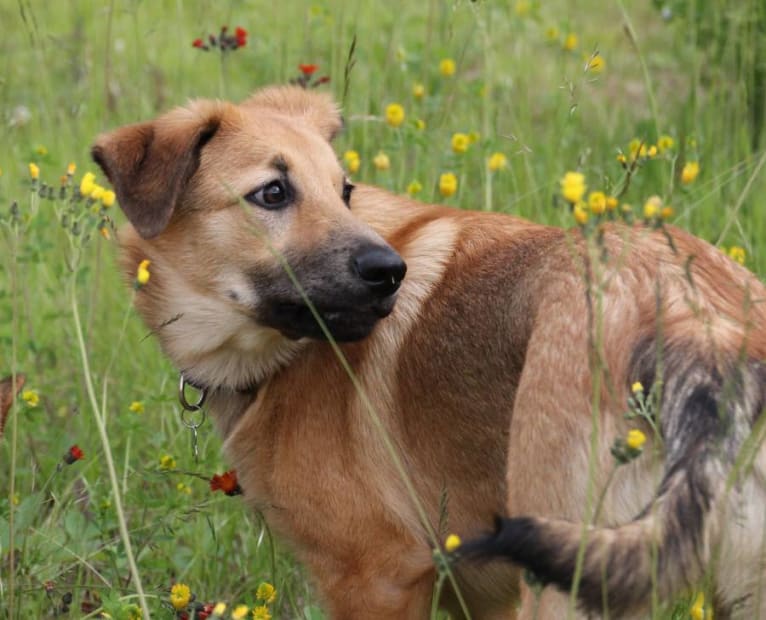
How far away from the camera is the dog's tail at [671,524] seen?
2.24 m

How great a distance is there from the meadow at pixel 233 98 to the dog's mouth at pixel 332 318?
34cm

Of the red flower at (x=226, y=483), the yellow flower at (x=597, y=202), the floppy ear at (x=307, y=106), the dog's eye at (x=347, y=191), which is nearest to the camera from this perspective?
the yellow flower at (x=597, y=202)

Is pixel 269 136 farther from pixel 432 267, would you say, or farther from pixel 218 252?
pixel 432 267

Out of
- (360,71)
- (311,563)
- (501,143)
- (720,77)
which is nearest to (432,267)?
(311,563)

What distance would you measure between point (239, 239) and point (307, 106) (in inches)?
30.0

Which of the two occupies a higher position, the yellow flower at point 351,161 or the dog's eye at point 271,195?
the dog's eye at point 271,195

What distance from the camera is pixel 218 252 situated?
11.6 ft

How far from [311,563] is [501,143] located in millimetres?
2627

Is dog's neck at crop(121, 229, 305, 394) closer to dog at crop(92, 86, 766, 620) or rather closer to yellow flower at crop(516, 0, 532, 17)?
dog at crop(92, 86, 766, 620)

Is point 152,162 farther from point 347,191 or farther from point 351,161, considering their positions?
point 351,161

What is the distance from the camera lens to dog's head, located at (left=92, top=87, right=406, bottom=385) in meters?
3.34

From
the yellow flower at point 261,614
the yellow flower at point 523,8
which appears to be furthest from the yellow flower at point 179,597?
the yellow flower at point 523,8

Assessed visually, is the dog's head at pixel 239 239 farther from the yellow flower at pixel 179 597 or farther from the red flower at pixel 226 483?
the yellow flower at pixel 179 597

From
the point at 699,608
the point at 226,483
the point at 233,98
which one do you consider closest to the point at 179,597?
the point at 226,483
